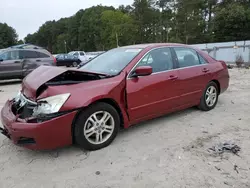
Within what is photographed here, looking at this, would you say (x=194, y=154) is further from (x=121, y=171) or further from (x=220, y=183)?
(x=121, y=171)

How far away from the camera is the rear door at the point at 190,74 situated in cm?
445

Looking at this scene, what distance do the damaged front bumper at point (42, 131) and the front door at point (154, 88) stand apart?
3.31 feet

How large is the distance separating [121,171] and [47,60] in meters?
10.0

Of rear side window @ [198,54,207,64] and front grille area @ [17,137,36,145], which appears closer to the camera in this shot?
front grille area @ [17,137,36,145]

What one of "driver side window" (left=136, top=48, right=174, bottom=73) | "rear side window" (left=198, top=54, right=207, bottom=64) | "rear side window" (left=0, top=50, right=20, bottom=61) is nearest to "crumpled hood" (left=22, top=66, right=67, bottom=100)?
"driver side window" (left=136, top=48, right=174, bottom=73)

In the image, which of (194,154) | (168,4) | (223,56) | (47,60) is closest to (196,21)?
(168,4)

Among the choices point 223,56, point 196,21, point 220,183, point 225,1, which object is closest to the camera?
point 220,183

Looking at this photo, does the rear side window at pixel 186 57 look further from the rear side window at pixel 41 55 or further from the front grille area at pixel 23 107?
the rear side window at pixel 41 55

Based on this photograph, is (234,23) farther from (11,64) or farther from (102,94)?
(102,94)

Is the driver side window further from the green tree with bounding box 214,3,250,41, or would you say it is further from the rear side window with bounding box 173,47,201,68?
the green tree with bounding box 214,3,250,41

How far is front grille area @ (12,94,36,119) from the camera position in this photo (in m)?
3.15

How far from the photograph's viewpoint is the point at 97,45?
74.9 meters

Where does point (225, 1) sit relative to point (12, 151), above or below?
above

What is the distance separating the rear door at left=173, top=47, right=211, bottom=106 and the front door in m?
0.19
